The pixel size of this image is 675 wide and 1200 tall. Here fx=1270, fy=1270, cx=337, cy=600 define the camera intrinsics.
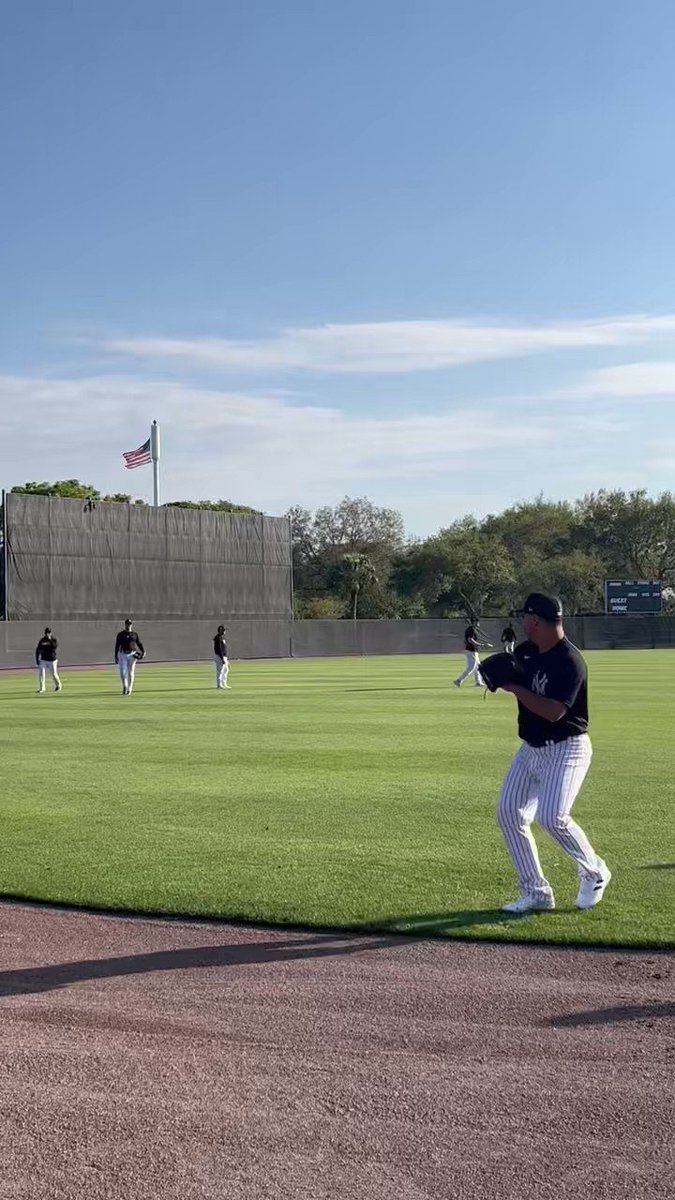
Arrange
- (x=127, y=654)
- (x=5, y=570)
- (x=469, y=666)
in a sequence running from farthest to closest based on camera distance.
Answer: (x=5, y=570) < (x=469, y=666) < (x=127, y=654)

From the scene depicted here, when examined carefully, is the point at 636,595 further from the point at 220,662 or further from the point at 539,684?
the point at 539,684

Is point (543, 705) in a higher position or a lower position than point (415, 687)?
higher

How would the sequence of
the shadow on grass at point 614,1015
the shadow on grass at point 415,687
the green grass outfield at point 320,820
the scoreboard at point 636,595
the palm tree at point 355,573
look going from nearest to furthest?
the shadow on grass at point 614,1015, the green grass outfield at point 320,820, the shadow on grass at point 415,687, the scoreboard at point 636,595, the palm tree at point 355,573

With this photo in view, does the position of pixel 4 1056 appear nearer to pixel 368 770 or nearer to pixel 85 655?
pixel 368 770

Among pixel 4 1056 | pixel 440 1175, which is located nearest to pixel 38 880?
pixel 4 1056

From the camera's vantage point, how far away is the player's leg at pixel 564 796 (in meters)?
7.79

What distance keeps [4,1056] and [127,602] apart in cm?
5974

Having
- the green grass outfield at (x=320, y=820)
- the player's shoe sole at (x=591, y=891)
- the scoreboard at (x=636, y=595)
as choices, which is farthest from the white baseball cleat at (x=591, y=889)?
the scoreboard at (x=636, y=595)

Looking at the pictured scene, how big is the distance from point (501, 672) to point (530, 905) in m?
1.56

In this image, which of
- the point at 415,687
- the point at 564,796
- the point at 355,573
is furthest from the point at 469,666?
the point at 355,573

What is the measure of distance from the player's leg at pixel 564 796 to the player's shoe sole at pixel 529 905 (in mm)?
360

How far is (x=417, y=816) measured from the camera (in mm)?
11969

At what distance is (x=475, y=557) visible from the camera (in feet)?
355

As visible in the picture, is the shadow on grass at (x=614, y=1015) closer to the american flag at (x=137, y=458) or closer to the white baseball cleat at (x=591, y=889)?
the white baseball cleat at (x=591, y=889)
